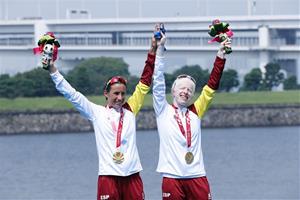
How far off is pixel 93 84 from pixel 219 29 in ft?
277

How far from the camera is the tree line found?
9475 cm

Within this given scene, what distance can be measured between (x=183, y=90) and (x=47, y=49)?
138 cm

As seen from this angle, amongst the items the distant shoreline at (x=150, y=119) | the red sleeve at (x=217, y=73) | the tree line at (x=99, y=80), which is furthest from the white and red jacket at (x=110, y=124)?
the distant shoreline at (x=150, y=119)

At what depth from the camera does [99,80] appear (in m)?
99.5

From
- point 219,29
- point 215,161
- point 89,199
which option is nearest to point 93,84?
point 215,161

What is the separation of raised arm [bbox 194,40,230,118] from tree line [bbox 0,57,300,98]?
239 ft

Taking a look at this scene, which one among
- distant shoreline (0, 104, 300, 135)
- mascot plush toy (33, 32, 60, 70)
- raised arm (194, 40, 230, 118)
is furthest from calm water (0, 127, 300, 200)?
mascot plush toy (33, 32, 60, 70)

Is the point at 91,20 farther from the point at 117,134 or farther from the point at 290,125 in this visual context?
the point at 117,134

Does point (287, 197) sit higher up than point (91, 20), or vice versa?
point (91, 20)

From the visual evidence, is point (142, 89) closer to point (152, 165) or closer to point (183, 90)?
point (183, 90)

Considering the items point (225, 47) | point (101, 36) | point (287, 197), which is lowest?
point (287, 197)

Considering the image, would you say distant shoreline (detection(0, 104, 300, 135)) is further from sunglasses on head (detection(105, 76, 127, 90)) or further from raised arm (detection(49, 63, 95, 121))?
sunglasses on head (detection(105, 76, 127, 90))

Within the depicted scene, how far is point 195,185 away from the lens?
13.1 m

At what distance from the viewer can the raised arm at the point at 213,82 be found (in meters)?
13.3
